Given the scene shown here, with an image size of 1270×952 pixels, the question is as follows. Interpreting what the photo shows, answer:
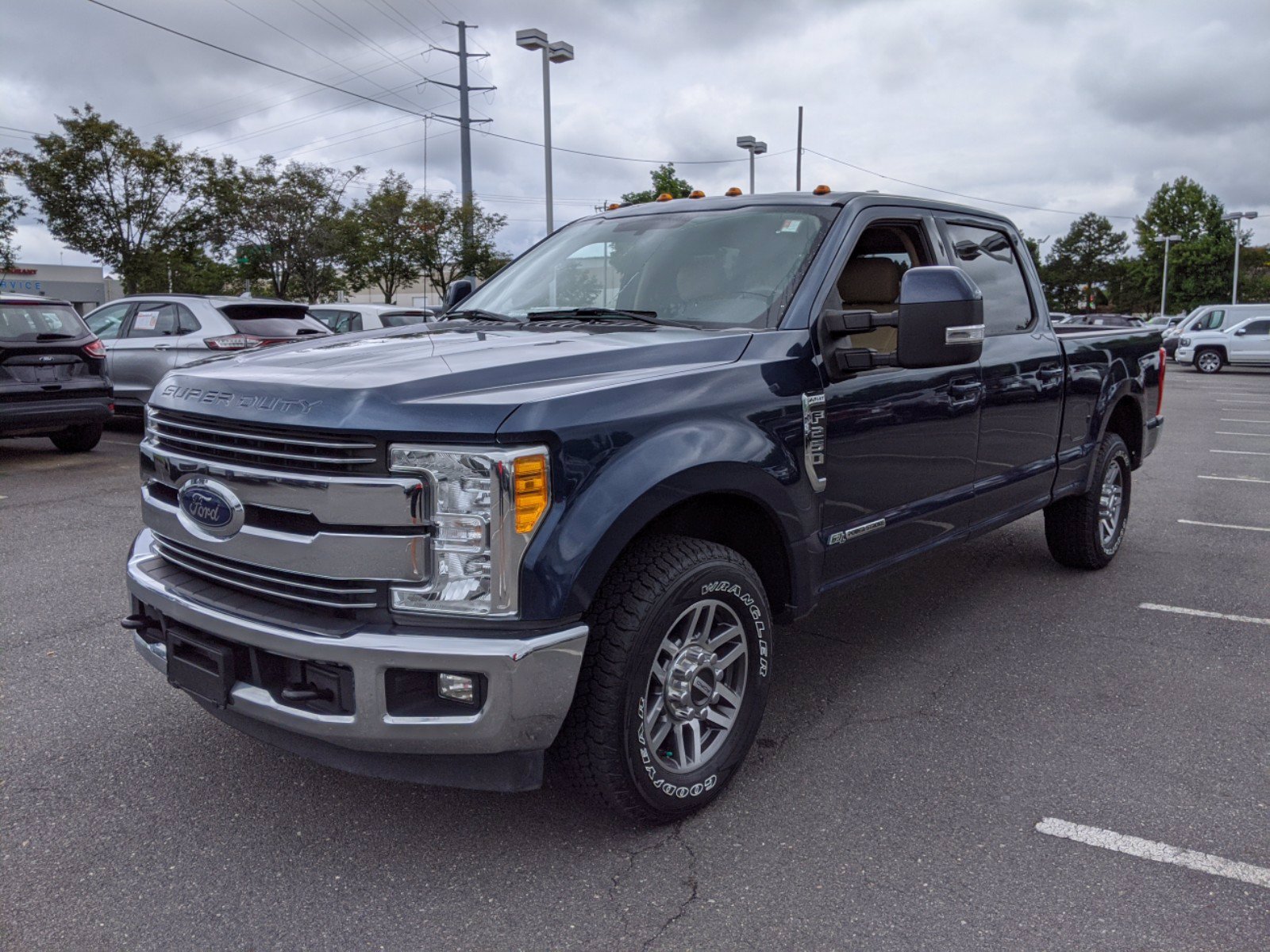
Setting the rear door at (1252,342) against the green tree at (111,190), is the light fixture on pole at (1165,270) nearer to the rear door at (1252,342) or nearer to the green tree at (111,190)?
the rear door at (1252,342)

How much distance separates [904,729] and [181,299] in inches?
381

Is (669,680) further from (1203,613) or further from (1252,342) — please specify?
(1252,342)

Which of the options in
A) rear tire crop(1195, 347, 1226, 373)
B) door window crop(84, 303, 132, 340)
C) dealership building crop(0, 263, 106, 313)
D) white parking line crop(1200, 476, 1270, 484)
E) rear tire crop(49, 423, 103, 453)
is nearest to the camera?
white parking line crop(1200, 476, 1270, 484)

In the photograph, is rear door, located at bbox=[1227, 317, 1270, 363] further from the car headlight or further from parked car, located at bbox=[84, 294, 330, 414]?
the car headlight

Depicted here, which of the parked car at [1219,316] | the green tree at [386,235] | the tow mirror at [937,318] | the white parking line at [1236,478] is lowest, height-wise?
the white parking line at [1236,478]

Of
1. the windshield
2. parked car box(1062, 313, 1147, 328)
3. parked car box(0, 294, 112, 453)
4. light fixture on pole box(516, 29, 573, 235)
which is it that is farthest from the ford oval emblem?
light fixture on pole box(516, 29, 573, 235)

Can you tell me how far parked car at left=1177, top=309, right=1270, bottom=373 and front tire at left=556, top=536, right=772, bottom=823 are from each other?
28701 mm

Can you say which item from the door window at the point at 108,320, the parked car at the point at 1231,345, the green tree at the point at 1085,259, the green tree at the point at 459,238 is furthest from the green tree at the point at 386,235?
the green tree at the point at 1085,259

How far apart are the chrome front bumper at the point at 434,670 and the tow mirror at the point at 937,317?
149cm

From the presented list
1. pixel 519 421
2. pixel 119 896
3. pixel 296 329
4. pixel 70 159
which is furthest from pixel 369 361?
pixel 70 159

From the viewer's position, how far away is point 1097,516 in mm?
5602

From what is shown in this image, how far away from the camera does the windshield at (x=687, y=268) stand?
3580 millimetres

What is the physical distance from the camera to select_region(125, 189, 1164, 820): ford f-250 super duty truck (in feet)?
8.06

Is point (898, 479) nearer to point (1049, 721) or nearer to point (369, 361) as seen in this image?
point (1049, 721)
